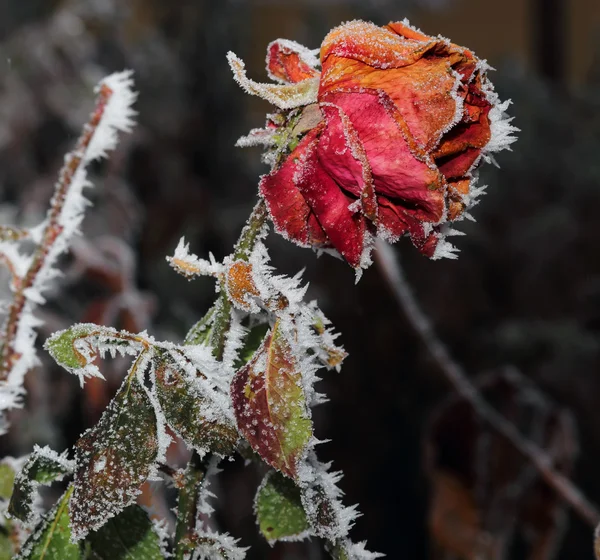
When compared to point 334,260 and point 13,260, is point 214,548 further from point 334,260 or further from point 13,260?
point 334,260

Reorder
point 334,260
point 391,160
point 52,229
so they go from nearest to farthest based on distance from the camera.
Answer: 1. point 391,160
2. point 52,229
3. point 334,260

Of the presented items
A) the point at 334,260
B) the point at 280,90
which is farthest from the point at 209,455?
the point at 334,260

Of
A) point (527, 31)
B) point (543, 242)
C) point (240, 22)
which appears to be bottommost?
point (543, 242)

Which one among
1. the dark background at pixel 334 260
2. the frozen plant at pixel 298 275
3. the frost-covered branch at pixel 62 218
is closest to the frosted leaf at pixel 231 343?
the frozen plant at pixel 298 275

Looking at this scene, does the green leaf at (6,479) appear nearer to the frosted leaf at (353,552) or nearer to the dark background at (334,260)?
the frosted leaf at (353,552)

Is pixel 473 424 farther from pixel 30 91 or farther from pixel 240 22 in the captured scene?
pixel 240 22

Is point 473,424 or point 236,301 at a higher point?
point 473,424

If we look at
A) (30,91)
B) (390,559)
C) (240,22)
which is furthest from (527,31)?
(390,559)
